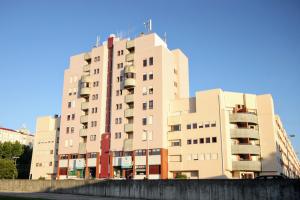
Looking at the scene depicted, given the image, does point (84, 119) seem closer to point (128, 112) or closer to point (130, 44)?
point (128, 112)

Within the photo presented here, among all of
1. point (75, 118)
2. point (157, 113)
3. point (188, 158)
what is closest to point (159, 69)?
point (157, 113)

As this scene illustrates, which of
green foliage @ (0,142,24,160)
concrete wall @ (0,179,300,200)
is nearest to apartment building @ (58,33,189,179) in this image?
concrete wall @ (0,179,300,200)

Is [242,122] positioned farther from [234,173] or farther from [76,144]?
[76,144]

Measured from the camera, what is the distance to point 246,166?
234 ft

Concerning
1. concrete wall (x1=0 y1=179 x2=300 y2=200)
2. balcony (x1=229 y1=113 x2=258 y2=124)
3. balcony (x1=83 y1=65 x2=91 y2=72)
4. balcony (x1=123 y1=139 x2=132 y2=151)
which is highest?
balcony (x1=83 y1=65 x2=91 y2=72)

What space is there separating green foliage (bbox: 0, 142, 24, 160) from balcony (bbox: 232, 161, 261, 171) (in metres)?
78.9

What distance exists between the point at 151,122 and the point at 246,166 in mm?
23380

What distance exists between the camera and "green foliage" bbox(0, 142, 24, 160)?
382 feet

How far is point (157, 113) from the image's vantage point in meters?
80.3

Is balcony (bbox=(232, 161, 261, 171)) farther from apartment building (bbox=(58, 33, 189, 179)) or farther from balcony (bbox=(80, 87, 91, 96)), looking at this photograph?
balcony (bbox=(80, 87, 91, 96))

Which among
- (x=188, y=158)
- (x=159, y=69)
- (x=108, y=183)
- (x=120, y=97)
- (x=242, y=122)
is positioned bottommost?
(x=108, y=183)

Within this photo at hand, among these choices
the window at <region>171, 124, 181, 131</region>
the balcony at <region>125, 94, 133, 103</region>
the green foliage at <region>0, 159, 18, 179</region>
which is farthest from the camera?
the green foliage at <region>0, 159, 18, 179</region>

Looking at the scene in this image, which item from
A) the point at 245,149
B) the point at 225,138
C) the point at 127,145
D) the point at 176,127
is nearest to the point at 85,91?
the point at 127,145

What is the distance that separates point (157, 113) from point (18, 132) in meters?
122
